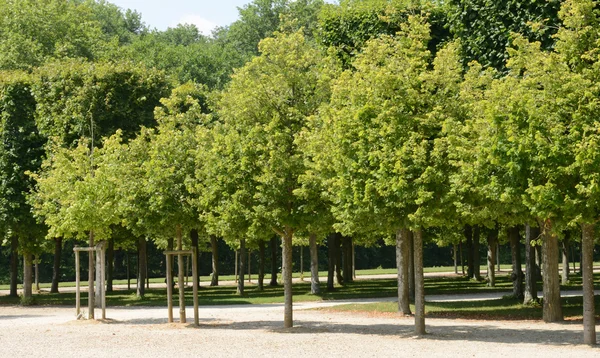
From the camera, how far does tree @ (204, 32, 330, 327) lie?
24.5 meters

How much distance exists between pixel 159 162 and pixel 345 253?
2564cm

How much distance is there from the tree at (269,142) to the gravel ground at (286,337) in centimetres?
239

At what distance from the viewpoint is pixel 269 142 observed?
24469 millimetres

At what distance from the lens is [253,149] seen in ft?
81.4

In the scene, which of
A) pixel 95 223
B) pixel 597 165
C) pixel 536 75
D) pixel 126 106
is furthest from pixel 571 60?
pixel 126 106

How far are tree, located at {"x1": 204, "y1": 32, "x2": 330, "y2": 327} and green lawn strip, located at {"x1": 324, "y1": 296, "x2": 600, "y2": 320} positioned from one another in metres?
7.05

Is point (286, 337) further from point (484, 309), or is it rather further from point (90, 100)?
point (90, 100)

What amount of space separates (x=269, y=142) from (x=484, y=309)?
11.0 m

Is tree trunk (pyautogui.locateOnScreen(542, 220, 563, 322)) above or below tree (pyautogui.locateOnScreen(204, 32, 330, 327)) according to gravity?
below

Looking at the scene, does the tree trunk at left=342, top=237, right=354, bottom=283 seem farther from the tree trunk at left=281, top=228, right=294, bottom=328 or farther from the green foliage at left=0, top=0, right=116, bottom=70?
the tree trunk at left=281, top=228, right=294, bottom=328

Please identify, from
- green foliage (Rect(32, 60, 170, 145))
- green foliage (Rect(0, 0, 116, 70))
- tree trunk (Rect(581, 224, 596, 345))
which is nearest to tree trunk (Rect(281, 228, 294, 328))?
tree trunk (Rect(581, 224, 596, 345))

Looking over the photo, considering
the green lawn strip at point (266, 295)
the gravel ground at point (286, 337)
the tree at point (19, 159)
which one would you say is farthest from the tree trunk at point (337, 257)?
the tree at point (19, 159)

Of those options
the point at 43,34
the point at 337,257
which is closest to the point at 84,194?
the point at 337,257

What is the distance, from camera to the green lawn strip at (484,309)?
2814 cm
